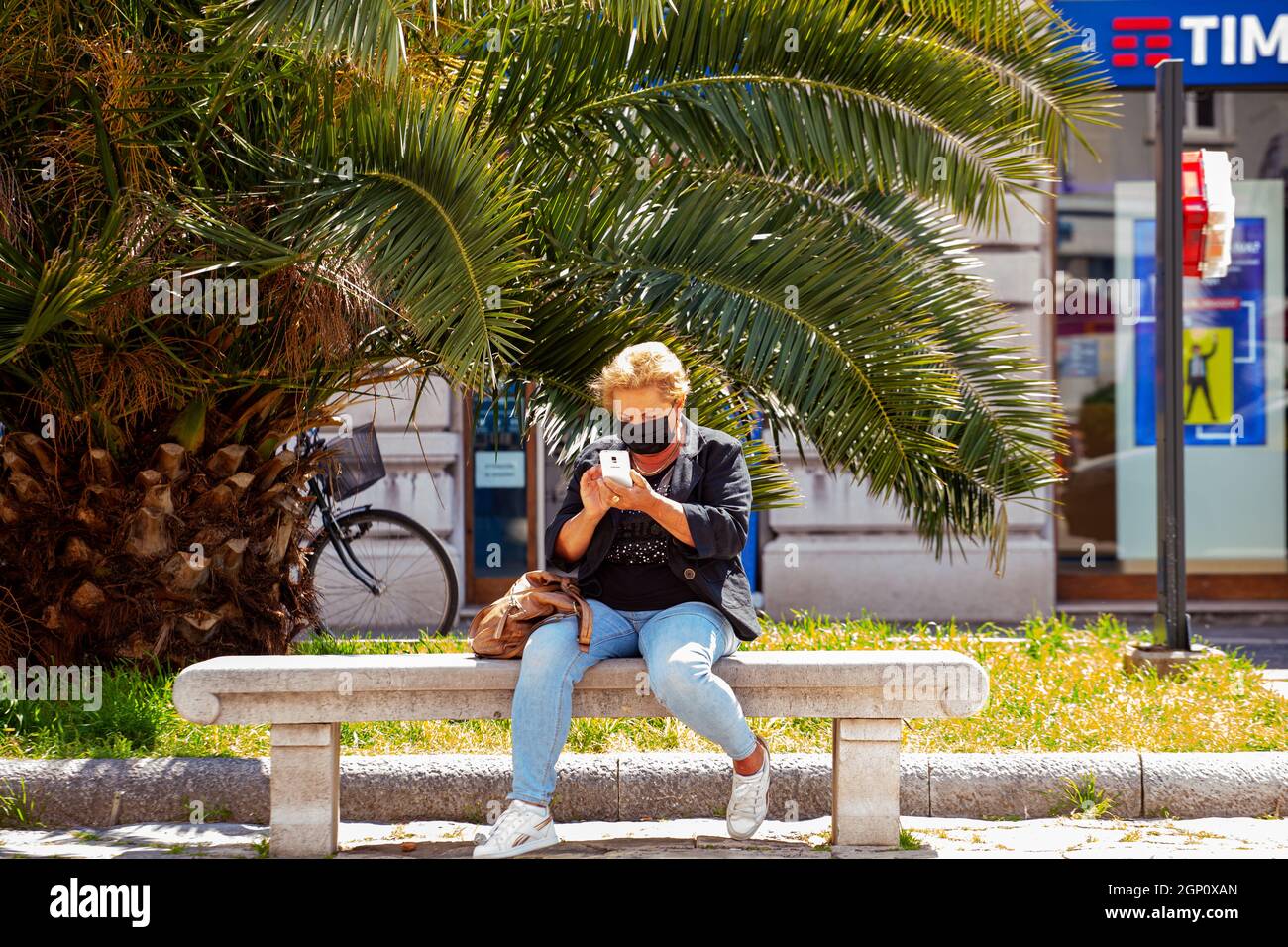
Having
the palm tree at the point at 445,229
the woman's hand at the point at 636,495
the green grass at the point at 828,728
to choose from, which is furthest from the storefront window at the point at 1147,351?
the woman's hand at the point at 636,495

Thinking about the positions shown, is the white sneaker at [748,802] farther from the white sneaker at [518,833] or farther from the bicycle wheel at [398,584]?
the bicycle wheel at [398,584]

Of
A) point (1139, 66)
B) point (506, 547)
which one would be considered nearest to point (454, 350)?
point (506, 547)

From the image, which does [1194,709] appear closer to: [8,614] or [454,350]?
[454,350]

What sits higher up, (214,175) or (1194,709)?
(214,175)

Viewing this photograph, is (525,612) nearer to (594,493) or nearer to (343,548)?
(594,493)

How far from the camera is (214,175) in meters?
5.20

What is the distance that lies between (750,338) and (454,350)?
1.27m

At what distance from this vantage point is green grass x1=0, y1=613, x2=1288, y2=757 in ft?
16.2

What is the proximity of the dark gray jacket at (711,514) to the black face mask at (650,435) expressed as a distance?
0.14ft

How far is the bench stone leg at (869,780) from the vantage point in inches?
160

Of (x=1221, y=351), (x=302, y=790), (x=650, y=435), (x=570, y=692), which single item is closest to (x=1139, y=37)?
(x=1221, y=351)

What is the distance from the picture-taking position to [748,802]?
3963 mm
